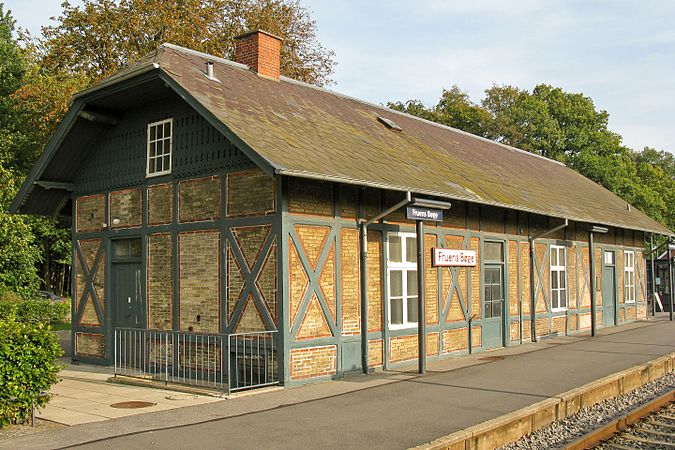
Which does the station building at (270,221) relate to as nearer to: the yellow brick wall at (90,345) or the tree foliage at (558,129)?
the yellow brick wall at (90,345)

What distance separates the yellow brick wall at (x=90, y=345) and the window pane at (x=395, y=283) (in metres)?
6.28

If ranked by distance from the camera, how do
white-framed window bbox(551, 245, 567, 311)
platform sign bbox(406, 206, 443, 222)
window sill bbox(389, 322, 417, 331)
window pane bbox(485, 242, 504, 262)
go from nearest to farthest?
1. platform sign bbox(406, 206, 443, 222)
2. window sill bbox(389, 322, 417, 331)
3. window pane bbox(485, 242, 504, 262)
4. white-framed window bbox(551, 245, 567, 311)

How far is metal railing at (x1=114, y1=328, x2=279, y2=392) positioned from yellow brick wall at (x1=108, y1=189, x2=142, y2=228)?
2.30 meters

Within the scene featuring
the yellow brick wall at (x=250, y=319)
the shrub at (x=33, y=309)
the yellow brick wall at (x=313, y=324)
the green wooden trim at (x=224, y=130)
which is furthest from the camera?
the shrub at (x=33, y=309)

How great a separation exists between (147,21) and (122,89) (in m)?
16.3

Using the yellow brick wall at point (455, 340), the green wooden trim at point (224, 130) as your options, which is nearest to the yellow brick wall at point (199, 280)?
the green wooden trim at point (224, 130)

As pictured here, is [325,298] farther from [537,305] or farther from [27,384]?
[537,305]

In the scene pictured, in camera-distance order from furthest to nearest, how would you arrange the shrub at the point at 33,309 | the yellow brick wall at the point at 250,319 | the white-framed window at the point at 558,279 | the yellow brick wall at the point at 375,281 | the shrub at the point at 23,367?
1. the shrub at the point at 33,309
2. the white-framed window at the point at 558,279
3. the yellow brick wall at the point at 375,281
4. the yellow brick wall at the point at 250,319
5. the shrub at the point at 23,367

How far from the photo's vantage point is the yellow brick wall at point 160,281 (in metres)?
13.3

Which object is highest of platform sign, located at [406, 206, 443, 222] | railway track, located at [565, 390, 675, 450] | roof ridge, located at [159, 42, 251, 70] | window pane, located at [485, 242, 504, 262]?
Result: roof ridge, located at [159, 42, 251, 70]

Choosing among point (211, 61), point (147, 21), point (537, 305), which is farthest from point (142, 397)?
point (147, 21)

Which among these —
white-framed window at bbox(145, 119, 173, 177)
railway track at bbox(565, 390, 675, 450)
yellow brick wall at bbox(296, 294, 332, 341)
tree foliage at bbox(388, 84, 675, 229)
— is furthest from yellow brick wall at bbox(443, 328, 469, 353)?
tree foliage at bbox(388, 84, 675, 229)

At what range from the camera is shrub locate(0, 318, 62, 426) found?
8086mm

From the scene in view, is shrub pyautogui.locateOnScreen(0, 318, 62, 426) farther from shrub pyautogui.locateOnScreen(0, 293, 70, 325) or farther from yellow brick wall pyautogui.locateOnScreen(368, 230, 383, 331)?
shrub pyautogui.locateOnScreen(0, 293, 70, 325)
